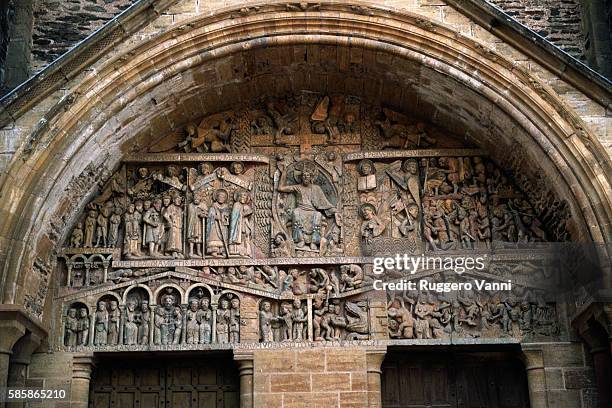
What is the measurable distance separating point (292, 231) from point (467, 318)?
84.2 inches

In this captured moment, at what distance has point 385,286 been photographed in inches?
397

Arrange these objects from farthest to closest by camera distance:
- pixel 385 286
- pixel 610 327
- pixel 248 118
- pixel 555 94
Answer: pixel 248 118
pixel 385 286
pixel 555 94
pixel 610 327

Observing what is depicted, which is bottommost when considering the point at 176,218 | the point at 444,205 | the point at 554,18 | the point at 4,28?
the point at 176,218

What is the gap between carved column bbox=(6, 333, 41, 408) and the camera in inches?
368

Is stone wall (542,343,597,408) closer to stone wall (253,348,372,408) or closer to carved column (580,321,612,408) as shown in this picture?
carved column (580,321,612,408)

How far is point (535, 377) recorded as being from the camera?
9.70 metres

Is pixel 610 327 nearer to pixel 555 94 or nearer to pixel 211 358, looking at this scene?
pixel 555 94

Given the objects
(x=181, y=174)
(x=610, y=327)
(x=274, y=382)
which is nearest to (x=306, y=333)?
(x=274, y=382)

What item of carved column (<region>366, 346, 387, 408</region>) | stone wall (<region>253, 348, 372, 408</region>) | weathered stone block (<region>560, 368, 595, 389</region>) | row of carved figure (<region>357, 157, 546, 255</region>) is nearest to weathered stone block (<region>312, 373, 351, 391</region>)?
stone wall (<region>253, 348, 372, 408</region>)

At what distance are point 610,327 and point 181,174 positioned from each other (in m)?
4.94

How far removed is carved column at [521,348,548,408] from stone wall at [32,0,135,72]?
627 centimetres

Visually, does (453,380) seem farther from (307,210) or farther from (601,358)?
(307,210)

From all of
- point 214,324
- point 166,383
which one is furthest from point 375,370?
point 166,383

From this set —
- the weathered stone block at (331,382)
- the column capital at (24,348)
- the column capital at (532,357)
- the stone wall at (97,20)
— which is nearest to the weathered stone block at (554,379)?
the column capital at (532,357)
